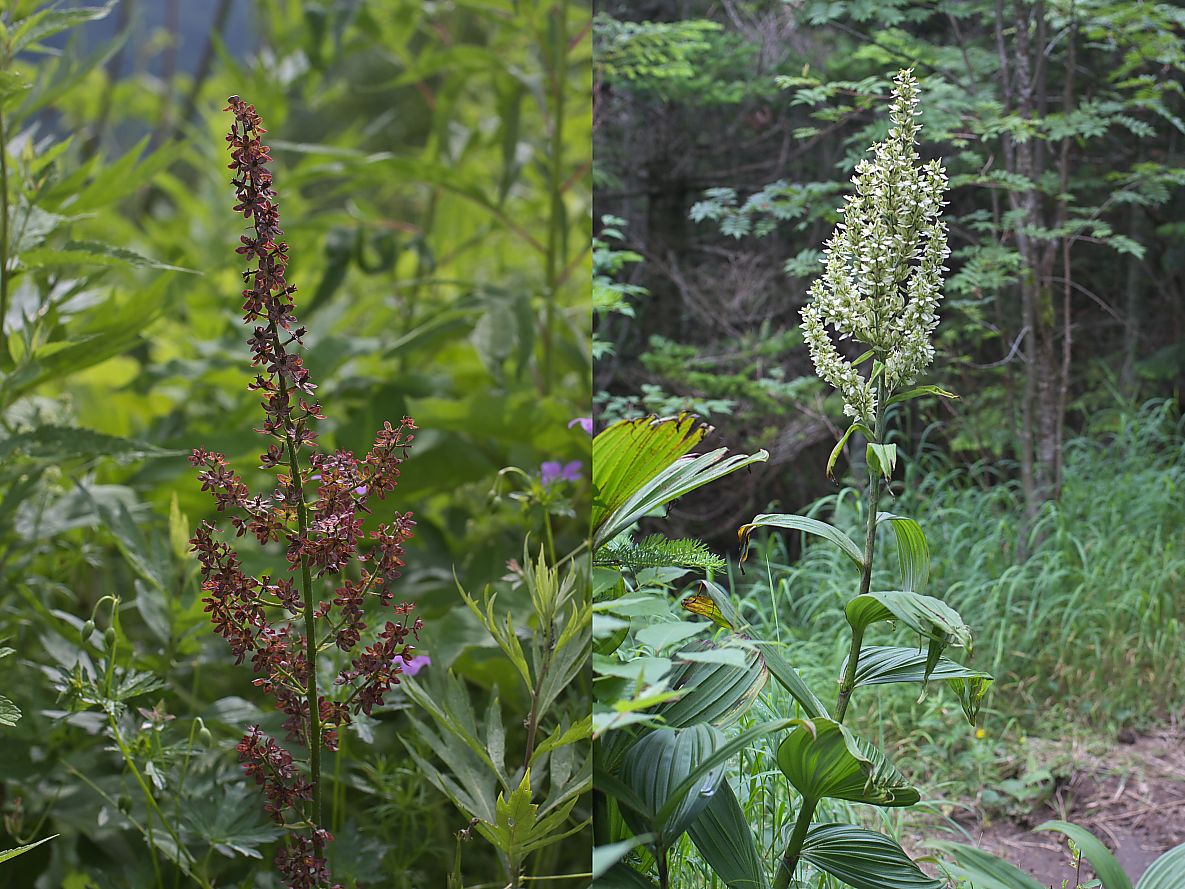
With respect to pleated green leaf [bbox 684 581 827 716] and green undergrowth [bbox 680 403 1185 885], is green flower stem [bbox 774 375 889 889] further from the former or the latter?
green undergrowth [bbox 680 403 1185 885]

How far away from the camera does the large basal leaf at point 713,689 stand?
0.75 m

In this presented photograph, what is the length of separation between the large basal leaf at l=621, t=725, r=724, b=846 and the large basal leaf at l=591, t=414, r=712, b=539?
17 cm

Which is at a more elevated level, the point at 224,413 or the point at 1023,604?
the point at 224,413

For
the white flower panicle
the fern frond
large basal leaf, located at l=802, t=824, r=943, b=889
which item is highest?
the white flower panicle

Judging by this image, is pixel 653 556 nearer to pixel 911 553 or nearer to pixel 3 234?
pixel 911 553

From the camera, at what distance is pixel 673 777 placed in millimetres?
715

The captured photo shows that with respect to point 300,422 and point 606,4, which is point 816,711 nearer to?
point 300,422

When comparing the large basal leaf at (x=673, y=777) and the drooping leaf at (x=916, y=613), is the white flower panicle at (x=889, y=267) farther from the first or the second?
the large basal leaf at (x=673, y=777)

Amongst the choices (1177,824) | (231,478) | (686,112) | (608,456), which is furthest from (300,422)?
(1177,824)

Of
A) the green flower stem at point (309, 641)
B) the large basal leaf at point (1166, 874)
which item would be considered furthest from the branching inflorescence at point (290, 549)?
the large basal leaf at point (1166, 874)

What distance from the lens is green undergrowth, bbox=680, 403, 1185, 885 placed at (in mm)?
983

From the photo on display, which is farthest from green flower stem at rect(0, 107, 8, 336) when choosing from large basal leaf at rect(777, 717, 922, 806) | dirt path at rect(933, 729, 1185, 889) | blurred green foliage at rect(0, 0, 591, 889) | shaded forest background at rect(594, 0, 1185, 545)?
dirt path at rect(933, 729, 1185, 889)

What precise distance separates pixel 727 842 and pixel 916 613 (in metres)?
0.22

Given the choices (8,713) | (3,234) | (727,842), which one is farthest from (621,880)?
(3,234)
